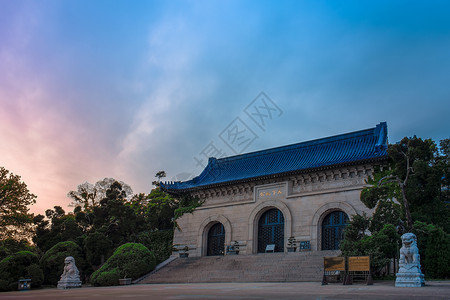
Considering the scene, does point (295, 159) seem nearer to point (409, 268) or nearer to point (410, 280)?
point (409, 268)

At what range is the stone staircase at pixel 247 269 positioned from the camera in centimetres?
1627

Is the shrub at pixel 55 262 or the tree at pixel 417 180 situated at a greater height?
the tree at pixel 417 180

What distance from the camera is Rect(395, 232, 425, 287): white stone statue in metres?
10.9

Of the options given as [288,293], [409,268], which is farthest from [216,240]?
[288,293]

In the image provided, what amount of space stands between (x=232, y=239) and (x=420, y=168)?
1164cm

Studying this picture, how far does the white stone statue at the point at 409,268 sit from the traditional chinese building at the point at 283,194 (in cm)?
753

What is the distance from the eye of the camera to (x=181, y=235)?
1040 inches

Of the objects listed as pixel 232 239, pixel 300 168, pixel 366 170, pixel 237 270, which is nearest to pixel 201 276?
pixel 237 270

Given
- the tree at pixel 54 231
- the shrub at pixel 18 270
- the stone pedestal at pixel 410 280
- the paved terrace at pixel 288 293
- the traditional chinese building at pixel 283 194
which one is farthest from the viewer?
the tree at pixel 54 231

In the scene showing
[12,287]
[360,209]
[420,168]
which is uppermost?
[420,168]

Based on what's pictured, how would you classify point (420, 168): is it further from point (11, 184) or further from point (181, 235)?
point (11, 184)

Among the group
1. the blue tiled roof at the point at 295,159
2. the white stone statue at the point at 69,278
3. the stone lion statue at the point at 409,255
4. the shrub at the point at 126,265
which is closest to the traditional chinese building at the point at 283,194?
the blue tiled roof at the point at 295,159

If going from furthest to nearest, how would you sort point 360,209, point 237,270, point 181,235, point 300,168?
point 181,235, point 300,168, point 360,209, point 237,270

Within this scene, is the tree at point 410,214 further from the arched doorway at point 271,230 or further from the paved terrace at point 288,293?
the arched doorway at point 271,230
